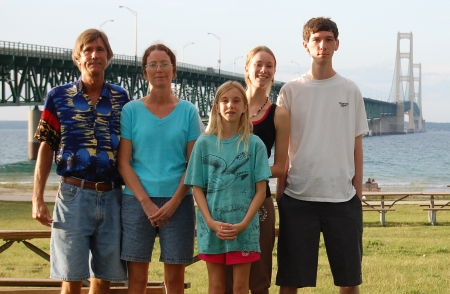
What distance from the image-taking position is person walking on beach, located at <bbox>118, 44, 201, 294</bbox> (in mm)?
4434

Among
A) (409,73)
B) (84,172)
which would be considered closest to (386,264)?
(84,172)

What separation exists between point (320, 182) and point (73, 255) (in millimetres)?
1689

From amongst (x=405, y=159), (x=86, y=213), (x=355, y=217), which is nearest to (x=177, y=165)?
(x=86, y=213)

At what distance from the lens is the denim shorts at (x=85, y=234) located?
4414 mm

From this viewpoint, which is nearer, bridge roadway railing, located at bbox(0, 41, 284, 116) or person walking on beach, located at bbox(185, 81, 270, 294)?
person walking on beach, located at bbox(185, 81, 270, 294)

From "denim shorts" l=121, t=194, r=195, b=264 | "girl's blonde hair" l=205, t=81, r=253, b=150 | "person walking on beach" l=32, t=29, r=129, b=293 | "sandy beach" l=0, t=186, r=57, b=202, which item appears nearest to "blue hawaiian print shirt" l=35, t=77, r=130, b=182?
"person walking on beach" l=32, t=29, r=129, b=293

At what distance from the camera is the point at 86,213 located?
4418mm

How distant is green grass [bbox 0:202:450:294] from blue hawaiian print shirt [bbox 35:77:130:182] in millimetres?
2943

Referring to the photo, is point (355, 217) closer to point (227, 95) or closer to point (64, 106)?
point (227, 95)

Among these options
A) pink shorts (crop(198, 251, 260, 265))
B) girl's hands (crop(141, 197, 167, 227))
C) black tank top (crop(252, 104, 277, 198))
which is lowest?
pink shorts (crop(198, 251, 260, 265))

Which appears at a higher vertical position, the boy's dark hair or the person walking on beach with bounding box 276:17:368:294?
the boy's dark hair

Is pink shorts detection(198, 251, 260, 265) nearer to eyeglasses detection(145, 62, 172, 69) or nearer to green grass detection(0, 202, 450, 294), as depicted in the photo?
eyeglasses detection(145, 62, 172, 69)

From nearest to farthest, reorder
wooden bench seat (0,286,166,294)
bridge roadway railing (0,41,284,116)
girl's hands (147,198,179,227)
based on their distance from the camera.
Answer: girl's hands (147,198,179,227), wooden bench seat (0,286,166,294), bridge roadway railing (0,41,284,116)

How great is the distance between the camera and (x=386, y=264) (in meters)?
8.50
